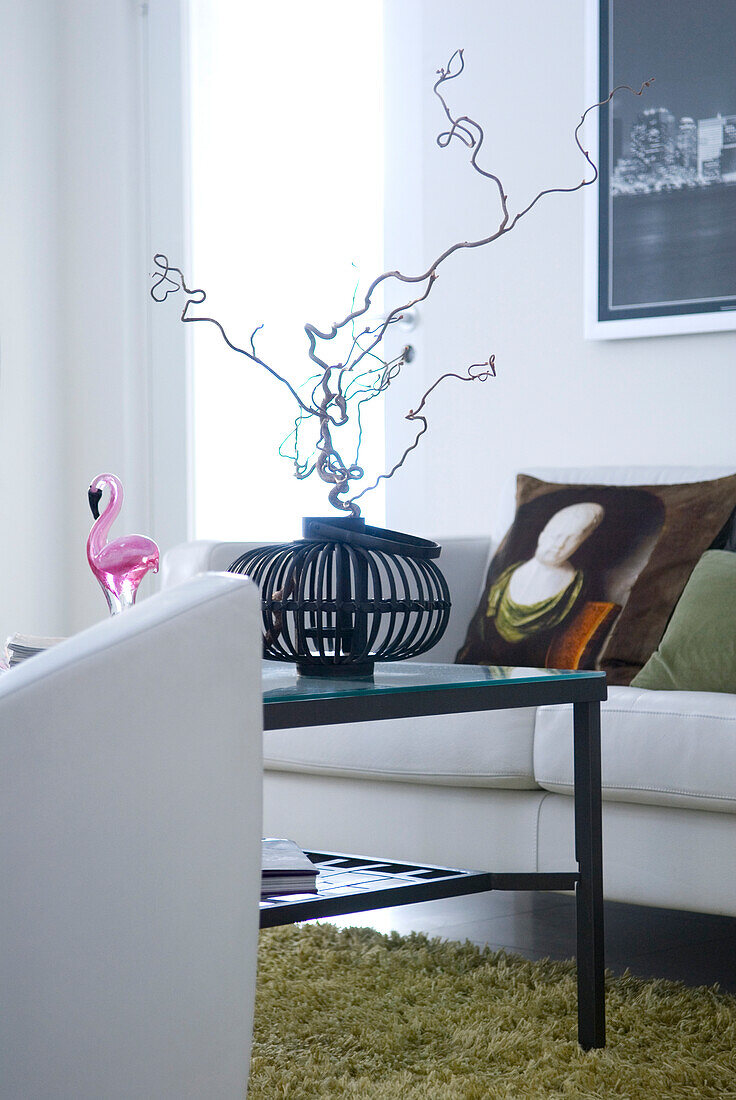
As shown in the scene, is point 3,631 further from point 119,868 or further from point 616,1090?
point 119,868

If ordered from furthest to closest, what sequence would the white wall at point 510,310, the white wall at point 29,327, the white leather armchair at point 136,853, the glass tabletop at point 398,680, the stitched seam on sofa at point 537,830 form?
the white wall at point 29,327 < the white wall at point 510,310 < the stitched seam on sofa at point 537,830 < the glass tabletop at point 398,680 < the white leather armchair at point 136,853

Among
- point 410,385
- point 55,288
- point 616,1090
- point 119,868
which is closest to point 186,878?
point 119,868

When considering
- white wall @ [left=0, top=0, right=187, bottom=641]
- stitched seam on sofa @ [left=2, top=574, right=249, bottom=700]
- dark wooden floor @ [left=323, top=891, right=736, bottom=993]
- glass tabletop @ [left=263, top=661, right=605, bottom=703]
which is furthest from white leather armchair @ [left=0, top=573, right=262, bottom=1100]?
white wall @ [left=0, top=0, right=187, bottom=641]

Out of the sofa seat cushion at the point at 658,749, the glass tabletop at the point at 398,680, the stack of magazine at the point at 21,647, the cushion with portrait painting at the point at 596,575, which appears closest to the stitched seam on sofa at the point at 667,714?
the sofa seat cushion at the point at 658,749

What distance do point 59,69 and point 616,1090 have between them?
391 centimetres

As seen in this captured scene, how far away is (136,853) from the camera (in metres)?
0.94

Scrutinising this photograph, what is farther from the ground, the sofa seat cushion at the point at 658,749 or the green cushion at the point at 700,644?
the green cushion at the point at 700,644

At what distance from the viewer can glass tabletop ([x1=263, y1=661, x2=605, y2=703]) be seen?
160 centimetres

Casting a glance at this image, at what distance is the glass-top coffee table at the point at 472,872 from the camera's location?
166 centimetres

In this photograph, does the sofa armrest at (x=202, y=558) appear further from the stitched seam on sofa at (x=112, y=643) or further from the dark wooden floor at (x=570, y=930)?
the stitched seam on sofa at (x=112, y=643)

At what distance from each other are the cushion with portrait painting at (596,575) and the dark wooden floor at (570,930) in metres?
0.46

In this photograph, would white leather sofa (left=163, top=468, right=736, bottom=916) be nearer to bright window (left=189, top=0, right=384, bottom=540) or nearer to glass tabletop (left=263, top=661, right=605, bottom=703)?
glass tabletop (left=263, top=661, right=605, bottom=703)

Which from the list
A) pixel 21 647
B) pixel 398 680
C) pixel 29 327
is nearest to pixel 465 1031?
pixel 398 680

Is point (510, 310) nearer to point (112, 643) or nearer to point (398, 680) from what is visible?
point (398, 680)
